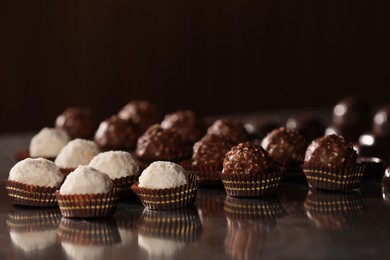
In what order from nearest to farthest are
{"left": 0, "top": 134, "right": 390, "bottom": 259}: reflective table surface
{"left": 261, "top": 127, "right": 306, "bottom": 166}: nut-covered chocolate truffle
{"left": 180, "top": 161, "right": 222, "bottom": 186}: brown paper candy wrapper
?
{"left": 0, "top": 134, "right": 390, "bottom": 259}: reflective table surface < {"left": 180, "top": 161, "right": 222, "bottom": 186}: brown paper candy wrapper < {"left": 261, "top": 127, "right": 306, "bottom": 166}: nut-covered chocolate truffle

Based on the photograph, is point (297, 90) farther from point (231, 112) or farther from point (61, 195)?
point (61, 195)

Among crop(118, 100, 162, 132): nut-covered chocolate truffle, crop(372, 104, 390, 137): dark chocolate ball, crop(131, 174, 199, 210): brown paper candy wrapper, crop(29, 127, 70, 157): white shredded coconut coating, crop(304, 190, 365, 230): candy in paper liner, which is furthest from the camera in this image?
crop(372, 104, 390, 137): dark chocolate ball

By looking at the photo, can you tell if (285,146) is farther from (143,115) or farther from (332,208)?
(143,115)

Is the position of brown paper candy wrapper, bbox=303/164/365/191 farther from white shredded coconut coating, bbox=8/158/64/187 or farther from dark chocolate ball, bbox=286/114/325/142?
dark chocolate ball, bbox=286/114/325/142

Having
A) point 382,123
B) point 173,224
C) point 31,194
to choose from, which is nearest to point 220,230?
point 173,224

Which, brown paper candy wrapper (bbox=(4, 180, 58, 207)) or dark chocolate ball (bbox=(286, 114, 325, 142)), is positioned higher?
brown paper candy wrapper (bbox=(4, 180, 58, 207))

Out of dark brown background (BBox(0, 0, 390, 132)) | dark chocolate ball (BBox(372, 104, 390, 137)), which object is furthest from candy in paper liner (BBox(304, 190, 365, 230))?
dark brown background (BBox(0, 0, 390, 132))
